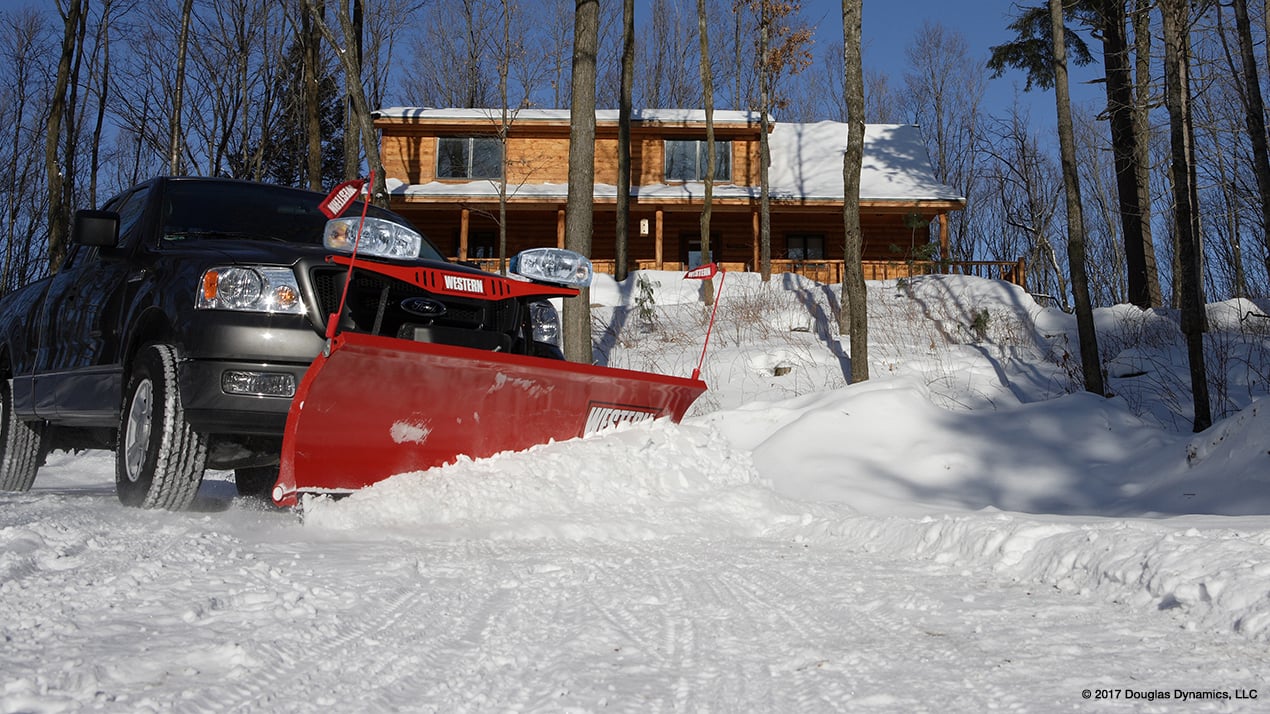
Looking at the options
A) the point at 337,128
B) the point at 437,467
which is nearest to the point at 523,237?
the point at 337,128

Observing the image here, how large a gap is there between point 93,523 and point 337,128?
3031 cm

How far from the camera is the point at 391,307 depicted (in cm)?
447

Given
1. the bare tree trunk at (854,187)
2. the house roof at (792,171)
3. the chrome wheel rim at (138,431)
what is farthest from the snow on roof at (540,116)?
the chrome wheel rim at (138,431)

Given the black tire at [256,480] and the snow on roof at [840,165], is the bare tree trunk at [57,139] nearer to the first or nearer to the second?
the black tire at [256,480]

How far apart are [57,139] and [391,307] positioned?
772 inches

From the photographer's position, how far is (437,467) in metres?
4.57

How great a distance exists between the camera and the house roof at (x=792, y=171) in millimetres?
24359

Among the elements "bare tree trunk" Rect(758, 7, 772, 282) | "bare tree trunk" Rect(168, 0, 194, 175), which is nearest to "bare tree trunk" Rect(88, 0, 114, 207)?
"bare tree trunk" Rect(168, 0, 194, 175)

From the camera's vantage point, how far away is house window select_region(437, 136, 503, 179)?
25875mm

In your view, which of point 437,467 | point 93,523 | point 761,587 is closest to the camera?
point 761,587

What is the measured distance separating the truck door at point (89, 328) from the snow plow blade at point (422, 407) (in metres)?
1.38

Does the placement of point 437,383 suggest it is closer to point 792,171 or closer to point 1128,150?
point 1128,150

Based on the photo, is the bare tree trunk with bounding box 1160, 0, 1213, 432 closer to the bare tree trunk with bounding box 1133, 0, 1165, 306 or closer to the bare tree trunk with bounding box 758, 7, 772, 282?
the bare tree trunk with bounding box 1133, 0, 1165, 306

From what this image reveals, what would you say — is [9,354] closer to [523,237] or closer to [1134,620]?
[1134,620]
